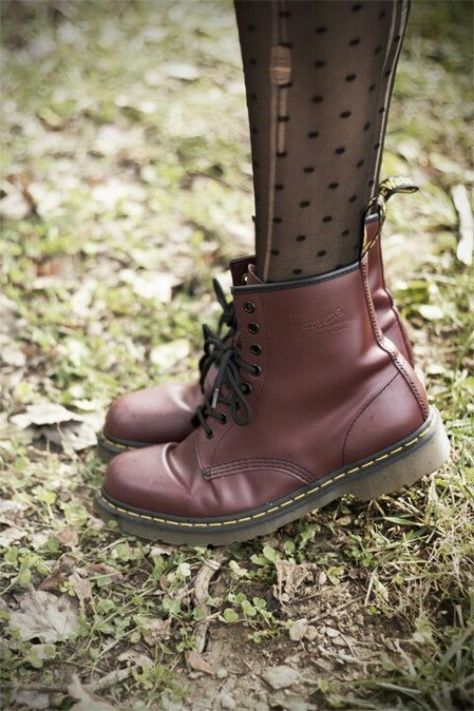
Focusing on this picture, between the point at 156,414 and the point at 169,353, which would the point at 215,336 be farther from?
the point at 169,353

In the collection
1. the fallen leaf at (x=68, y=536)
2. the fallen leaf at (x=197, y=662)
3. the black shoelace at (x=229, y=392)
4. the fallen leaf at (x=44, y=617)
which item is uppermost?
the black shoelace at (x=229, y=392)

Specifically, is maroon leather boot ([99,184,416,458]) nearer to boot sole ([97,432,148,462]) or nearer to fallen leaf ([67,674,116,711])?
boot sole ([97,432,148,462])

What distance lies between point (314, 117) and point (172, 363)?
0.98m

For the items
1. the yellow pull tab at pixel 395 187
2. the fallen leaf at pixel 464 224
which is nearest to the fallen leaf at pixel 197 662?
the yellow pull tab at pixel 395 187

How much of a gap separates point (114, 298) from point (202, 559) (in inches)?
37.2

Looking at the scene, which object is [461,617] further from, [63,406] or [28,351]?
[28,351]

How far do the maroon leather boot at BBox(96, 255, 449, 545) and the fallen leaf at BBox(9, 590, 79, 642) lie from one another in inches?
8.2

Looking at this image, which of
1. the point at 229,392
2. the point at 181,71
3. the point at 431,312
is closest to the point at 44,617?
the point at 229,392

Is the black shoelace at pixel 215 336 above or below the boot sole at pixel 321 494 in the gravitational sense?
above

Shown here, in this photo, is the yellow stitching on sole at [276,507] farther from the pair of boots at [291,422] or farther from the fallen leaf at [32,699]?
the fallen leaf at [32,699]

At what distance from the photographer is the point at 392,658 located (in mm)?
1334

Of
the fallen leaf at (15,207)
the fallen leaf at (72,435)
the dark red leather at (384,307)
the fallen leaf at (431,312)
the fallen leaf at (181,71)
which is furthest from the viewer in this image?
the fallen leaf at (181,71)

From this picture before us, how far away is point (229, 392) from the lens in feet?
4.96

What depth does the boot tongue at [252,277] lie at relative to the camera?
4.53 ft
